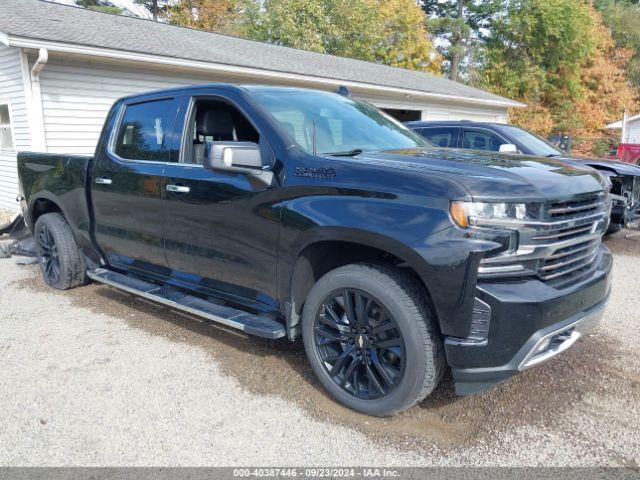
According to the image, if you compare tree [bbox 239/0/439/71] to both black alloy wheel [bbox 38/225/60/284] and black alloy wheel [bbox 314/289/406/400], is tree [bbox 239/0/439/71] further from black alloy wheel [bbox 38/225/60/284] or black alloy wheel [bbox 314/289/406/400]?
black alloy wheel [bbox 314/289/406/400]

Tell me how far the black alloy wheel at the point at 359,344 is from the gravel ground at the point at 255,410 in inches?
8.6

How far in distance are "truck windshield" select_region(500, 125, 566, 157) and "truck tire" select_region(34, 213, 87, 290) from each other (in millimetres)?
6012

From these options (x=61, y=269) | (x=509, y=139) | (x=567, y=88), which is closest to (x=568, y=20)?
(x=567, y=88)

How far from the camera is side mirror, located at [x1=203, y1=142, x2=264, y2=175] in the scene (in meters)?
3.26

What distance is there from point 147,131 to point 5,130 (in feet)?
26.6

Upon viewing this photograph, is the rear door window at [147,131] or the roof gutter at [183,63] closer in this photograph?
the rear door window at [147,131]

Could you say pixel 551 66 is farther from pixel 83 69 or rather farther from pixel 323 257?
pixel 323 257

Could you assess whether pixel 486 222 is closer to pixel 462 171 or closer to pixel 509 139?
pixel 462 171

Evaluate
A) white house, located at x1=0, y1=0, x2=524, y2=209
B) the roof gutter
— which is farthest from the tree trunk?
white house, located at x1=0, y1=0, x2=524, y2=209

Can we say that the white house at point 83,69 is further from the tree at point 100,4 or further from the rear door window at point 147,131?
the tree at point 100,4

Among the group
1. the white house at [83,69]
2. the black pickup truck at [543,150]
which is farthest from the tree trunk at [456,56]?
the black pickup truck at [543,150]

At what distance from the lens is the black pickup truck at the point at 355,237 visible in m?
2.66

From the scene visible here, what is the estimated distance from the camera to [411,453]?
9.27 ft

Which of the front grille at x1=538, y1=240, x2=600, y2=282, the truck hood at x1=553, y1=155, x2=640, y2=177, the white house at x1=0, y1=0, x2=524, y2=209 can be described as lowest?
the front grille at x1=538, y1=240, x2=600, y2=282
